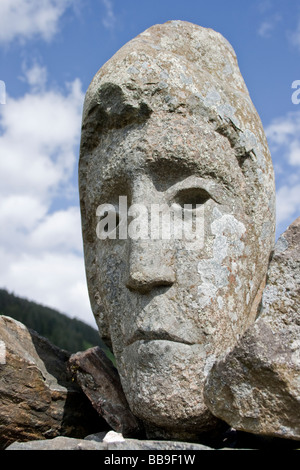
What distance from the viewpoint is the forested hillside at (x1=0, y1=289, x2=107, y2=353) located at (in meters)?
7.44

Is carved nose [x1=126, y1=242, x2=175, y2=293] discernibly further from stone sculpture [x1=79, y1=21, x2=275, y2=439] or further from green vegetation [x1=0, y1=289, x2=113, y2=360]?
green vegetation [x1=0, y1=289, x2=113, y2=360]

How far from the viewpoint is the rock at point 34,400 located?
3.49m

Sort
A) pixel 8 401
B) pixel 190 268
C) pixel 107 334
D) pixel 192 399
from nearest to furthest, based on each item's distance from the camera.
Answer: pixel 192 399
pixel 190 268
pixel 8 401
pixel 107 334

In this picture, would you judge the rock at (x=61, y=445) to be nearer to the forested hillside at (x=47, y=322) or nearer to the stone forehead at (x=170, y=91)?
the stone forehead at (x=170, y=91)

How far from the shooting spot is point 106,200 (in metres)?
3.57

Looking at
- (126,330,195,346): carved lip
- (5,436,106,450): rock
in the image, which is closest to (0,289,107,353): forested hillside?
(126,330,195,346): carved lip

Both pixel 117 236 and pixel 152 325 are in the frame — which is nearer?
pixel 152 325

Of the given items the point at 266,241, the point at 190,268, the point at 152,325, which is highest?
the point at 266,241

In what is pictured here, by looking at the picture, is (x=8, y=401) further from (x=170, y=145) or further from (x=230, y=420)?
(x=170, y=145)

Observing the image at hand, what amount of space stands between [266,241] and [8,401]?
1.93 meters

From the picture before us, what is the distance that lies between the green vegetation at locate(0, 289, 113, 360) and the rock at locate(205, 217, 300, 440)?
4737mm

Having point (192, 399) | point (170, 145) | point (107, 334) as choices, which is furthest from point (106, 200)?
point (192, 399)

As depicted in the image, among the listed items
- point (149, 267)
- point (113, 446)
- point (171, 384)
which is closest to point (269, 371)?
point (171, 384)

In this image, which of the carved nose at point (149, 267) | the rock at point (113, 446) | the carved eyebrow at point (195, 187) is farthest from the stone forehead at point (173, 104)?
the rock at point (113, 446)
